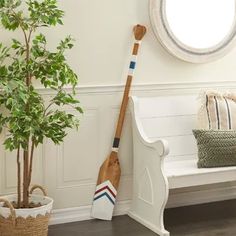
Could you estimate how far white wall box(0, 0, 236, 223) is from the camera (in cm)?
401

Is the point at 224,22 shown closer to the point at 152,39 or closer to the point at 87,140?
the point at 152,39

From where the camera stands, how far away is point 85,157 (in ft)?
13.6

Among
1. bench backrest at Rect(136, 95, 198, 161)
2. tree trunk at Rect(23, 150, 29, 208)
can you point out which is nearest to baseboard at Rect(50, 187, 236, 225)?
bench backrest at Rect(136, 95, 198, 161)

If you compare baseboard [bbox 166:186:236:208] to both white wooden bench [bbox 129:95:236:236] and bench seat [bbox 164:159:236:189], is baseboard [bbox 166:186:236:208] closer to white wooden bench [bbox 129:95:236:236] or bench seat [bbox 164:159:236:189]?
white wooden bench [bbox 129:95:236:236]

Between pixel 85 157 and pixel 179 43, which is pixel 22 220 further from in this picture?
pixel 179 43

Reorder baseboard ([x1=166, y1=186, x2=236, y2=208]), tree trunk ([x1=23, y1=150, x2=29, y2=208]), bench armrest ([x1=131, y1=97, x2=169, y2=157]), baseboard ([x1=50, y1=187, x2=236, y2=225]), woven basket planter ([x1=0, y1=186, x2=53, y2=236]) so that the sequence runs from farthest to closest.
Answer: baseboard ([x1=166, y1=186, x2=236, y2=208]) < baseboard ([x1=50, y1=187, x2=236, y2=225]) < bench armrest ([x1=131, y1=97, x2=169, y2=157]) < tree trunk ([x1=23, y1=150, x2=29, y2=208]) < woven basket planter ([x1=0, y1=186, x2=53, y2=236])

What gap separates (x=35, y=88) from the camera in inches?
154

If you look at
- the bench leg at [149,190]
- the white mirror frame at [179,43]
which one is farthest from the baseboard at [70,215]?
the white mirror frame at [179,43]

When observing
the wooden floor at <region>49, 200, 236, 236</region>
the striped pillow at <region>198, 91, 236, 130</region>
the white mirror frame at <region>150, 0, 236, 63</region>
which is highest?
the white mirror frame at <region>150, 0, 236, 63</region>

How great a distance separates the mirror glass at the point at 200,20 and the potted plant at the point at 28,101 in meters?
1.00

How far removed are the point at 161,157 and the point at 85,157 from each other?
59 centimetres

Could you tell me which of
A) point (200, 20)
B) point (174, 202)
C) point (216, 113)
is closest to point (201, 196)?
point (174, 202)

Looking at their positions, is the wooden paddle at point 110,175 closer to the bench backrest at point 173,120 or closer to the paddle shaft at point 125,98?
the paddle shaft at point 125,98

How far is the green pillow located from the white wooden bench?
5cm
